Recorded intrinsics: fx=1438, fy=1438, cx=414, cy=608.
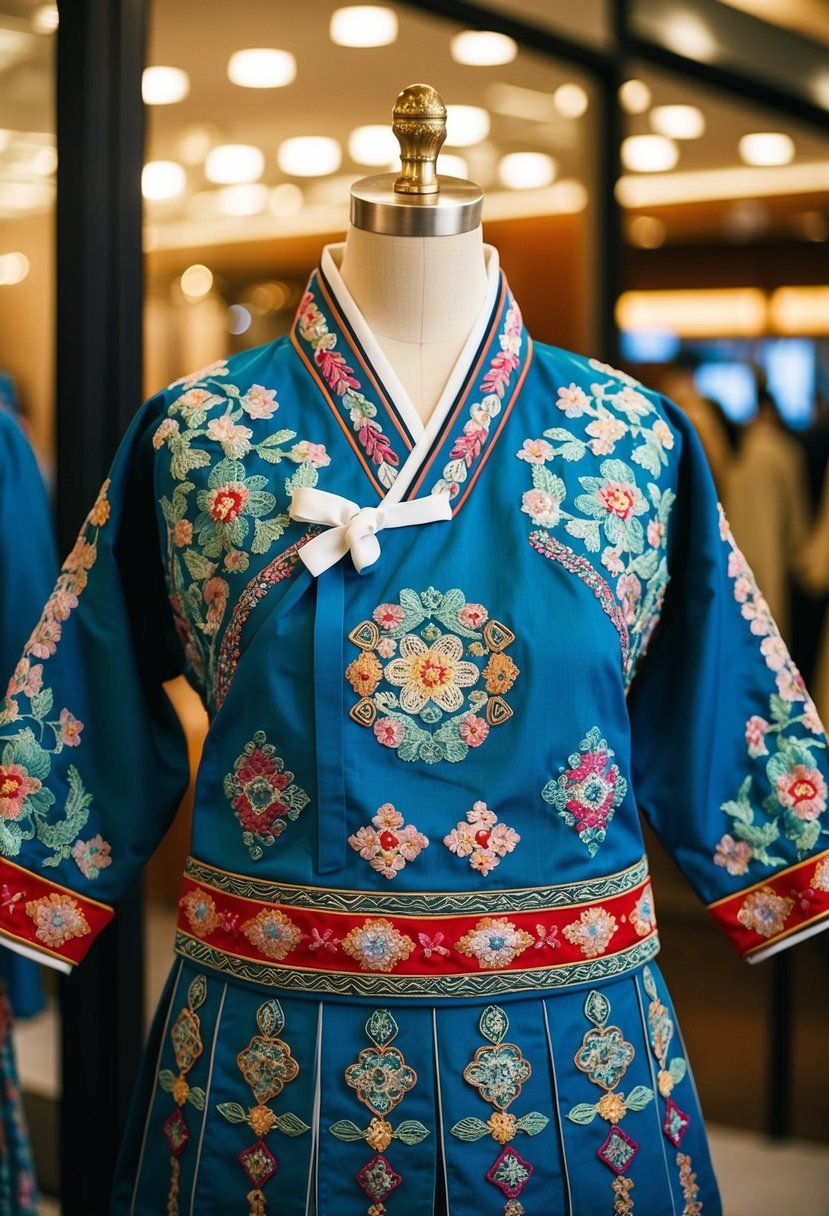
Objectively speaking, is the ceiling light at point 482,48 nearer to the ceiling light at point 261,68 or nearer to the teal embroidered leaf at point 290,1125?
the ceiling light at point 261,68

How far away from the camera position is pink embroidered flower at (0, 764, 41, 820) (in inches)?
45.9

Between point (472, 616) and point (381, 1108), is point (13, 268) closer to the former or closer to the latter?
point (472, 616)

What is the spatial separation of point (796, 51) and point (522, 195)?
2.78 ft

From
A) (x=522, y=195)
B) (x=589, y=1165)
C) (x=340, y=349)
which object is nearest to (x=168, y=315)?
(x=522, y=195)

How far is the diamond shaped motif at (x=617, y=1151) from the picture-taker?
1.09 metres

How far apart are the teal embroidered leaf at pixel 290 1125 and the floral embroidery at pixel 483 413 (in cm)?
48

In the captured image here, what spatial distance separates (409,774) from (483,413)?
0.30m

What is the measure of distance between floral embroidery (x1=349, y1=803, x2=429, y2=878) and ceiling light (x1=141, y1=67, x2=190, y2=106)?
4.00 ft

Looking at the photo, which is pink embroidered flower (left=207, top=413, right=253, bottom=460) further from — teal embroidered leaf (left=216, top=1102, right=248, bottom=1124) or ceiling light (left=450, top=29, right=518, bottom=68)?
ceiling light (left=450, top=29, right=518, bottom=68)

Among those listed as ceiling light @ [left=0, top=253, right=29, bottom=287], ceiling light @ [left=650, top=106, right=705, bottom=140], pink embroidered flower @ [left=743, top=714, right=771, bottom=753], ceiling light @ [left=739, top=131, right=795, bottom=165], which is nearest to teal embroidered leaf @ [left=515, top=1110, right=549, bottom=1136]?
pink embroidered flower @ [left=743, top=714, right=771, bottom=753]

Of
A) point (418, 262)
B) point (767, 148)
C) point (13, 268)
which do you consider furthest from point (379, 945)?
point (767, 148)

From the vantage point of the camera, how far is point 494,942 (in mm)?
1057

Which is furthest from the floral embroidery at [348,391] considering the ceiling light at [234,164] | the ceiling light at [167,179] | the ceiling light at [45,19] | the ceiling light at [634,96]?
the ceiling light at [634,96]

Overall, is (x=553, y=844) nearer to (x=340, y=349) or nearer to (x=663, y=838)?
(x=663, y=838)
